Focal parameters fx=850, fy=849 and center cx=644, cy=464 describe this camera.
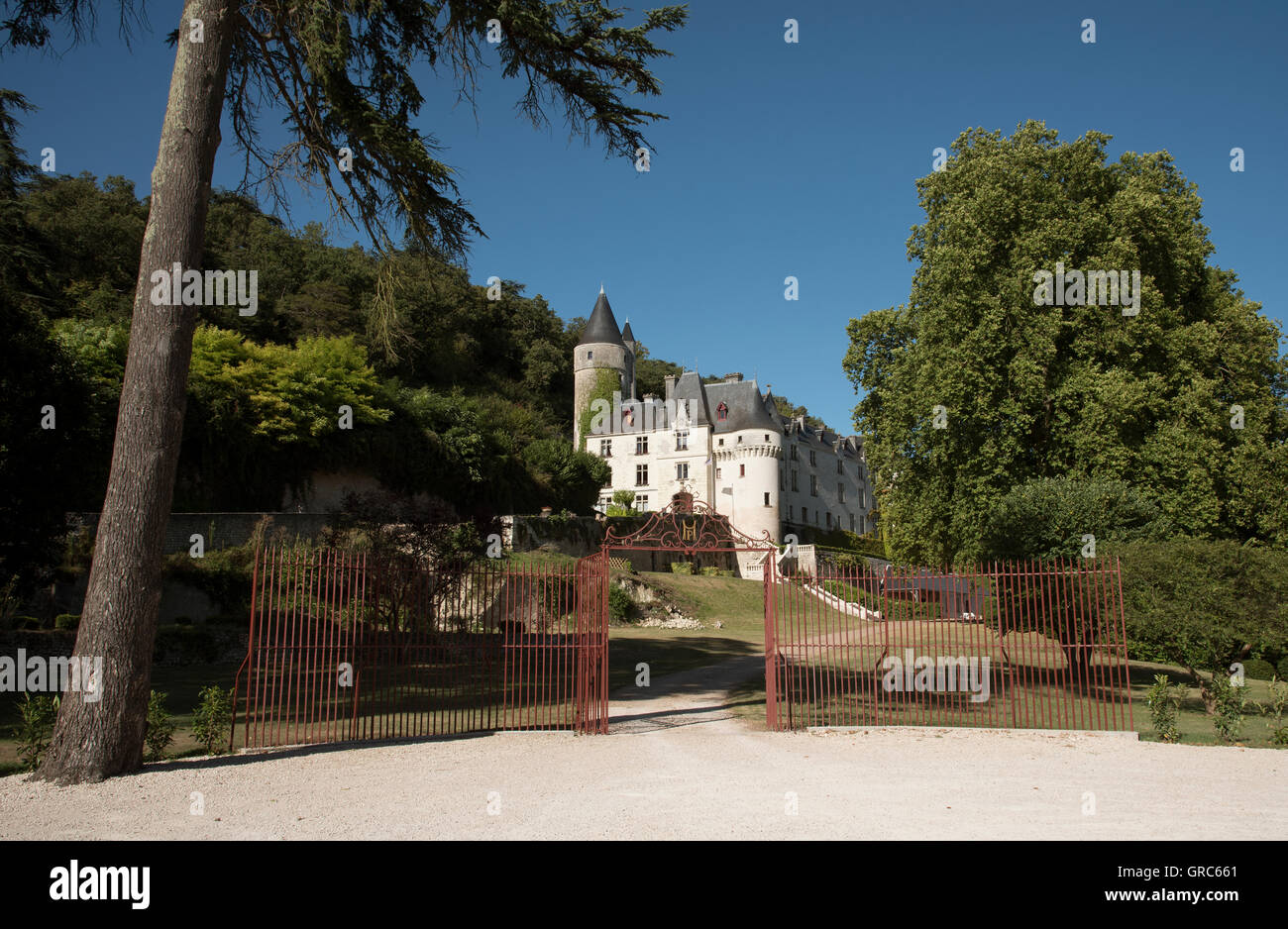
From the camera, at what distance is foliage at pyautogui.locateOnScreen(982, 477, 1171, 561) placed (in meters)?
14.0

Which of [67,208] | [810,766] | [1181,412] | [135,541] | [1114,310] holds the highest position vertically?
[67,208]

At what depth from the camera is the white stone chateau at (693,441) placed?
168 feet

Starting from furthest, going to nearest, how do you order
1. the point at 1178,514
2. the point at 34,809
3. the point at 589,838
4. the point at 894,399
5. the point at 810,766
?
the point at 894,399 → the point at 1178,514 → the point at 810,766 → the point at 34,809 → the point at 589,838

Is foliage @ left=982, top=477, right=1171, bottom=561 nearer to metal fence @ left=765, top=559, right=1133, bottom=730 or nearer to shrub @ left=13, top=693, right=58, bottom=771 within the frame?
metal fence @ left=765, top=559, right=1133, bottom=730

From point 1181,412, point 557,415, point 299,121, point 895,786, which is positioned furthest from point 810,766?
point 557,415

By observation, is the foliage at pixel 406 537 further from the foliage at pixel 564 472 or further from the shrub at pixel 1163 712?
the foliage at pixel 564 472

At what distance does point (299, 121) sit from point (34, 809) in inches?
311

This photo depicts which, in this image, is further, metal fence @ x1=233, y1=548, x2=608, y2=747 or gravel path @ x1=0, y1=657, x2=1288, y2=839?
metal fence @ x1=233, y1=548, x2=608, y2=747

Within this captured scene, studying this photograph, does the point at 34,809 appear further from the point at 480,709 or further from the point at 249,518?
the point at 249,518

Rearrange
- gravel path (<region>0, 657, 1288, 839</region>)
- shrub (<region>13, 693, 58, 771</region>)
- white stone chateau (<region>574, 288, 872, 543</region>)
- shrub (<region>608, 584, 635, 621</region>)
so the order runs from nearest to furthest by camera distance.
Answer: gravel path (<region>0, 657, 1288, 839</region>) < shrub (<region>13, 693, 58, 771</region>) < shrub (<region>608, 584, 635, 621</region>) < white stone chateau (<region>574, 288, 872, 543</region>)

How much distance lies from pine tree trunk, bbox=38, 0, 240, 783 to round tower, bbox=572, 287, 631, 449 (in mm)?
44766

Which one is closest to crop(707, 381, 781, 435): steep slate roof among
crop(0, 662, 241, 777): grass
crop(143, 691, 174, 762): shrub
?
crop(0, 662, 241, 777): grass

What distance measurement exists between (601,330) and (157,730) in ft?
154

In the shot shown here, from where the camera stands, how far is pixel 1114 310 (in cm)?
1625
